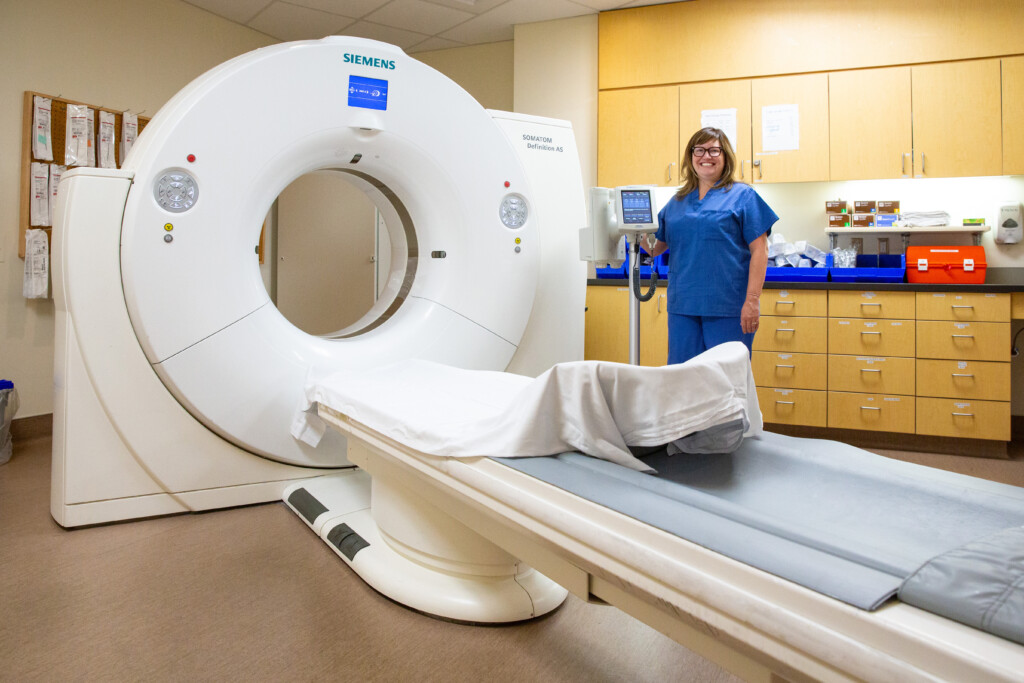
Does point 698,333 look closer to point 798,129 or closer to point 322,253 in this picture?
point 798,129

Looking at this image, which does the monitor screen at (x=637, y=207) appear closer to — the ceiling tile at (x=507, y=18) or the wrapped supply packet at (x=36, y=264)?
the ceiling tile at (x=507, y=18)

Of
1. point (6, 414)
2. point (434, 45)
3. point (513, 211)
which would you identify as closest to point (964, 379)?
point (513, 211)

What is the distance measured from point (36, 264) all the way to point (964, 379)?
4.02 m

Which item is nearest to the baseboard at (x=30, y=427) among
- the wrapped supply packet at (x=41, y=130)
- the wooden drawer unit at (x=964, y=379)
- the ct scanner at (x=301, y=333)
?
the wrapped supply packet at (x=41, y=130)

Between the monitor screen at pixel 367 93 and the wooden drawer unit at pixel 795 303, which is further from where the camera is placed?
the wooden drawer unit at pixel 795 303

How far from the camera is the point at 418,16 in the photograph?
3.90 meters

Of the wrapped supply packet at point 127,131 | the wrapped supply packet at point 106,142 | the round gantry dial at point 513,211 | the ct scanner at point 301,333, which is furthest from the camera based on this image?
the wrapped supply packet at point 127,131

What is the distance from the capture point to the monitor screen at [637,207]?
2.18 metres

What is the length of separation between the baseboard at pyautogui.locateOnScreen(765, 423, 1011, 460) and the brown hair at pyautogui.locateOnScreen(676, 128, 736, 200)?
154 cm

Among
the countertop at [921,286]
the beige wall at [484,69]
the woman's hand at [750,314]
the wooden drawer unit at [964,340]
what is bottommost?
the wooden drawer unit at [964,340]

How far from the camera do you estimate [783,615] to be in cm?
56

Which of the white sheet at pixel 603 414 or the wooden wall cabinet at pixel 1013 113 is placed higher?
the wooden wall cabinet at pixel 1013 113

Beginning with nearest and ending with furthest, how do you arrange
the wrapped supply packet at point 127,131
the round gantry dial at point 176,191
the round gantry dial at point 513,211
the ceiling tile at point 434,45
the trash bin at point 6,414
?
the round gantry dial at point 176,191 → the round gantry dial at point 513,211 → the trash bin at point 6,414 → the wrapped supply packet at point 127,131 → the ceiling tile at point 434,45

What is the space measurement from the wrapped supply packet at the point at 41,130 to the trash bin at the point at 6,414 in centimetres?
103
